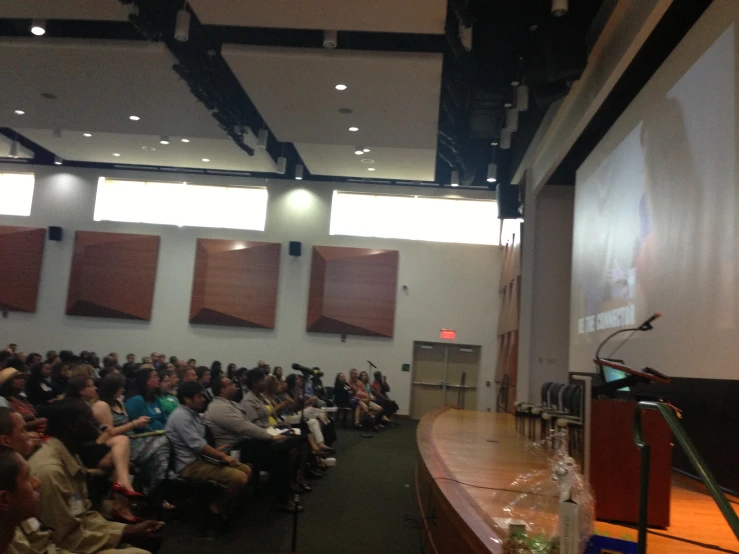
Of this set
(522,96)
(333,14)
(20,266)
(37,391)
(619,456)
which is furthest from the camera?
(20,266)

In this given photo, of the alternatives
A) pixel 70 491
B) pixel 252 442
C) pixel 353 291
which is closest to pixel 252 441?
pixel 252 442

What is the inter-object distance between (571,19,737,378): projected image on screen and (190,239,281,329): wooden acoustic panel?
8.26m

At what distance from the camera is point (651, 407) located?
165cm

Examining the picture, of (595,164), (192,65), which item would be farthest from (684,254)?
(192,65)

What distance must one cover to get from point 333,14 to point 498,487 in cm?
461

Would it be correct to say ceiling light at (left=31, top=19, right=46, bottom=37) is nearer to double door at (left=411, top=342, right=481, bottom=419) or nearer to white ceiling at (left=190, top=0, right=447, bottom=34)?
white ceiling at (left=190, top=0, right=447, bottom=34)

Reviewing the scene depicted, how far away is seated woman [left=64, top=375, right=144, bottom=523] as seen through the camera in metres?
3.70

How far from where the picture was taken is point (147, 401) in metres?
5.31

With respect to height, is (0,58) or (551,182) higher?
(0,58)

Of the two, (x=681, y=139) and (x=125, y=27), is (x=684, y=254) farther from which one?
(x=125, y=27)

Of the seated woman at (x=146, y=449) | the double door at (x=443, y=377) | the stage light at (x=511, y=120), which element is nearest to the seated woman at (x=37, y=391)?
the seated woman at (x=146, y=449)

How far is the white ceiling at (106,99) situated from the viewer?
284 inches

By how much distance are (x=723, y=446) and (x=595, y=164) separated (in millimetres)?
3312

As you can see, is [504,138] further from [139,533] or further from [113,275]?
[113,275]
